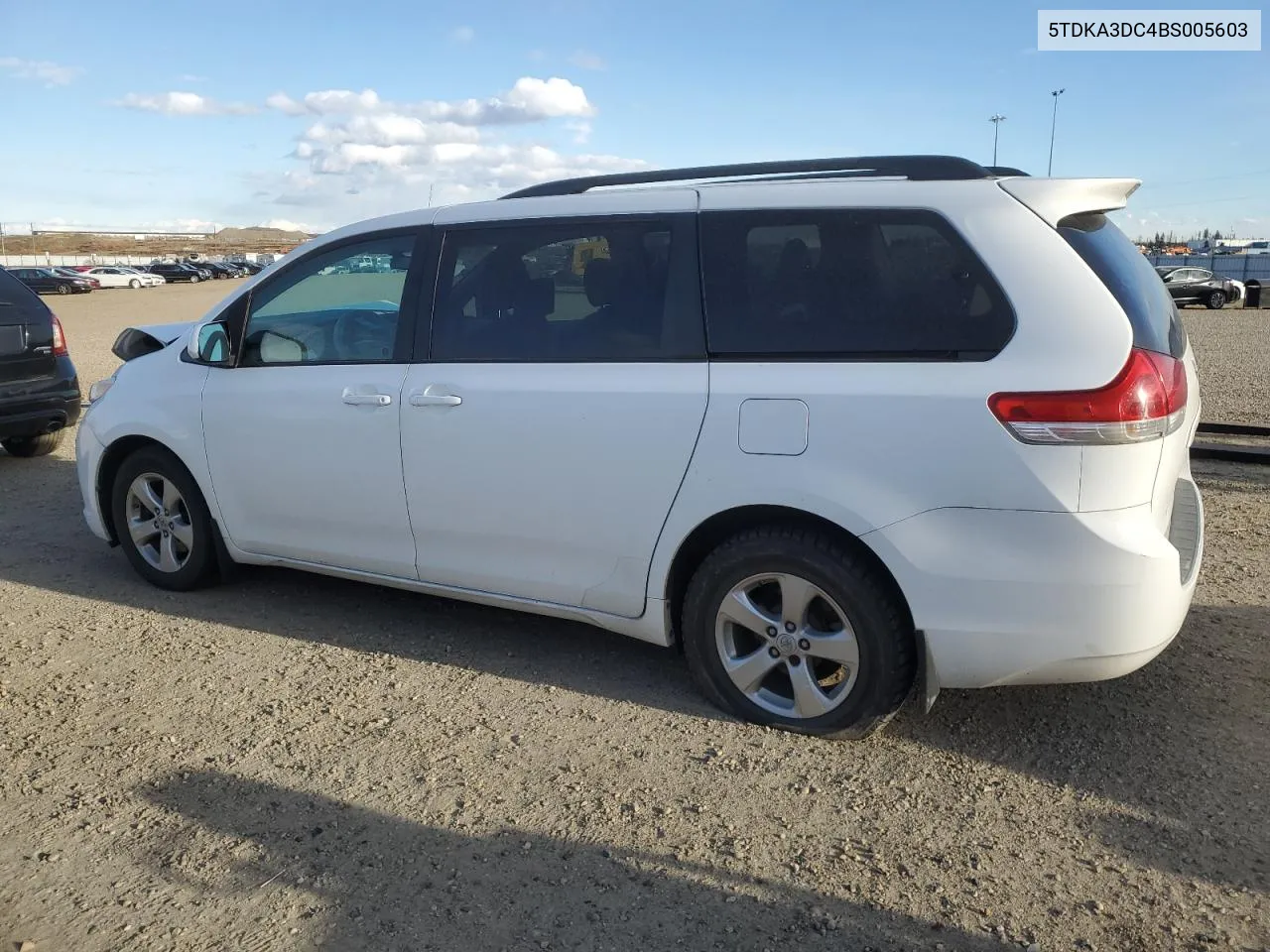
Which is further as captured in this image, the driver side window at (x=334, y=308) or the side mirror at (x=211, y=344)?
the side mirror at (x=211, y=344)

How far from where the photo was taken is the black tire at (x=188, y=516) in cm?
507

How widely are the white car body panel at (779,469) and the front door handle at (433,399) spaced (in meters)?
0.02

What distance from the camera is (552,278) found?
159 inches

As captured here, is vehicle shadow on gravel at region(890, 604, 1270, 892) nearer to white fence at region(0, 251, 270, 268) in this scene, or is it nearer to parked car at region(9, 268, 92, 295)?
parked car at region(9, 268, 92, 295)

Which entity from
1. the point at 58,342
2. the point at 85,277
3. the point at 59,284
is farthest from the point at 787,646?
the point at 85,277

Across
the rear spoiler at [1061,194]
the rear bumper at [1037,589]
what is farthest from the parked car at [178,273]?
the rear bumper at [1037,589]

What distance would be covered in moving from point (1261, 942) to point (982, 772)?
0.96 m

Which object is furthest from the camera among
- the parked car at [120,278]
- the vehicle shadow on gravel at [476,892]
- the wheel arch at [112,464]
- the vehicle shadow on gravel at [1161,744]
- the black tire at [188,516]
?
the parked car at [120,278]

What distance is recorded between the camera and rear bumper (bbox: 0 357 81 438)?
770 centimetres

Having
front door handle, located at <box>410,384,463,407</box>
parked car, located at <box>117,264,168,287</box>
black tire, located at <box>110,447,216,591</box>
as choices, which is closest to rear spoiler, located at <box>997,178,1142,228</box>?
front door handle, located at <box>410,384,463,407</box>

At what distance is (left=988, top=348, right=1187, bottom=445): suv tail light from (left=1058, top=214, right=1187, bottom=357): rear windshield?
117 millimetres

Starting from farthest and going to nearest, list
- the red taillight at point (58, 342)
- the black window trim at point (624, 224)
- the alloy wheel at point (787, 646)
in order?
the red taillight at point (58, 342) < the black window trim at point (624, 224) < the alloy wheel at point (787, 646)

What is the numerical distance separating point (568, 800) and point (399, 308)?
2.17m

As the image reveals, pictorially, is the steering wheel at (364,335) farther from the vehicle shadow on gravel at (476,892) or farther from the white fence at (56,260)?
the white fence at (56,260)
